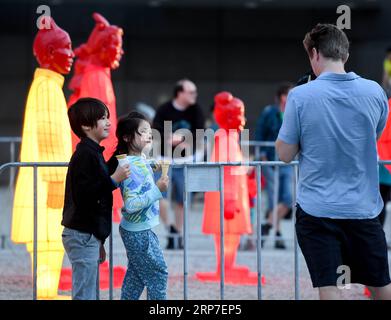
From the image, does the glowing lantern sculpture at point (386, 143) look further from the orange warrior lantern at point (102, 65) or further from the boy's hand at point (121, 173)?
the boy's hand at point (121, 173)

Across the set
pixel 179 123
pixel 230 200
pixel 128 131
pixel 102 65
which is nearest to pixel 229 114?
pixel 230 200

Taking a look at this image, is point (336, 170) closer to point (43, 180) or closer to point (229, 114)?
point (43, 180)

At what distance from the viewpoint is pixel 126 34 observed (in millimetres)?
16688

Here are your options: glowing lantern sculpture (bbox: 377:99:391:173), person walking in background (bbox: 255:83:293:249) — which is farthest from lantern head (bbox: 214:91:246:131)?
person walking in background (bbox: 255:83:293:249)

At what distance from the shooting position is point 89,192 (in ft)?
17.1

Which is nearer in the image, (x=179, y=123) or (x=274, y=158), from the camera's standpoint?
(x=179, y=123)

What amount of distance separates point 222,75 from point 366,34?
264 centimetres

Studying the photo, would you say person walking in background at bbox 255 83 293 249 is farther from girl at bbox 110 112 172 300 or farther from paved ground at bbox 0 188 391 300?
girl at bbox 110 112 172 300

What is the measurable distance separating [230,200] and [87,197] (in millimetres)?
2571

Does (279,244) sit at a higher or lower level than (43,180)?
lower

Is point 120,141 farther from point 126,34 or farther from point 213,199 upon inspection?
point 126,34

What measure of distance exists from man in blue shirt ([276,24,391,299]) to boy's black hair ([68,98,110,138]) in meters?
1.19

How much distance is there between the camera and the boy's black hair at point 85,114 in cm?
539

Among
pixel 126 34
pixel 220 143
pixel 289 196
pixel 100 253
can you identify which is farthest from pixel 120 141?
pixel 126 34
